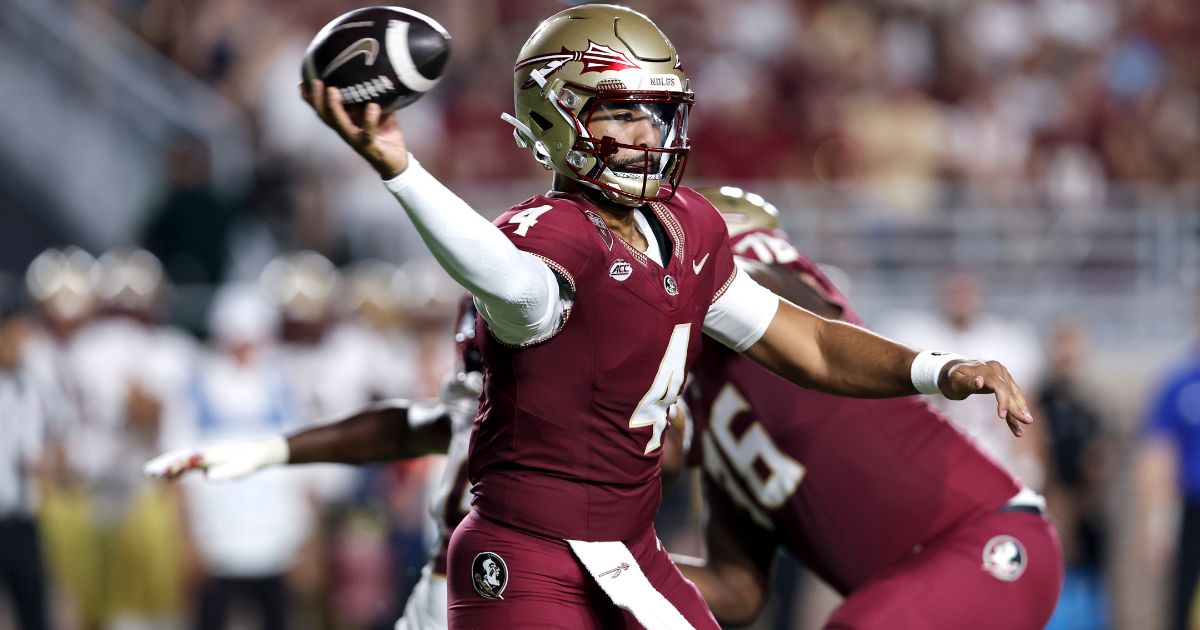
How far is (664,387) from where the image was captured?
3.41m

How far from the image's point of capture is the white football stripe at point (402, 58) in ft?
10.2

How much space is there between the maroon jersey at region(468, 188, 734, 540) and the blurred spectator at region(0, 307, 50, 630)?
5.04 metres

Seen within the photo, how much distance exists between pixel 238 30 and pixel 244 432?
3.69 metres

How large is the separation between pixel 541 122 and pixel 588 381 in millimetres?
554

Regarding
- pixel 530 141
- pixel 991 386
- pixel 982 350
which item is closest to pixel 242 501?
pixel 982 350

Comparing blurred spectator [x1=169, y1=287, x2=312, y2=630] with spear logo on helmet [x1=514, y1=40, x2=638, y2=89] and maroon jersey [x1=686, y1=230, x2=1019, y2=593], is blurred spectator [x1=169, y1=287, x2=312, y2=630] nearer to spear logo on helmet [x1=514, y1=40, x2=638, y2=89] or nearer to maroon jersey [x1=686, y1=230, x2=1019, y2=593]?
maroon jersey [x1=686, y1=230, x2=1019, y2=593]

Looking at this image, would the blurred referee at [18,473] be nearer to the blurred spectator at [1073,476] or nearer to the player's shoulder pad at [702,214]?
the blurred spectator at [1073,476]

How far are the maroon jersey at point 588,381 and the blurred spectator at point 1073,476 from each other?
5.79 meters

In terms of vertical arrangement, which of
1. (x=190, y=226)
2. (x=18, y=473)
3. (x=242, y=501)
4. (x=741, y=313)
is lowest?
(x=242, y=501)

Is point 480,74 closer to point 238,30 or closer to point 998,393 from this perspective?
point 238,30

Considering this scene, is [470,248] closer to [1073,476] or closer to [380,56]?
[380,56]

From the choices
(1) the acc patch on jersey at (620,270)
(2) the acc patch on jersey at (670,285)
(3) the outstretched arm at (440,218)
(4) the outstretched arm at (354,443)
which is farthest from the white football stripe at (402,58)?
(4) the outstretched arm at (354,443)

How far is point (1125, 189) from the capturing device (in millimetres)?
11008

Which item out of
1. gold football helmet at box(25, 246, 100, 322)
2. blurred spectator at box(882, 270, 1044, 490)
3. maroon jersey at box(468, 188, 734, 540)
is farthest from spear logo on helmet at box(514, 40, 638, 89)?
gold football helmet at box(25, 246, 100, 322)
